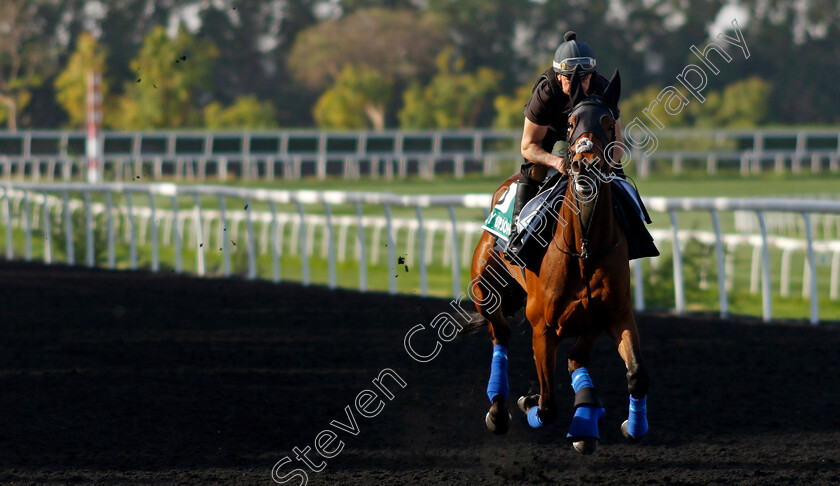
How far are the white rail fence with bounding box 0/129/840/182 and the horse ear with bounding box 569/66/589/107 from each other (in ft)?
103

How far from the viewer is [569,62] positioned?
5.36m

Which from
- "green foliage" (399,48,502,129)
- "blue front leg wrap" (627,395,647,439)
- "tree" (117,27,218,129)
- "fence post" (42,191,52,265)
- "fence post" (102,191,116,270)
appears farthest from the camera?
"green foliage" (399,48,502,129)

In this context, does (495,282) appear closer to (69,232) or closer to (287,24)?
(69,232)

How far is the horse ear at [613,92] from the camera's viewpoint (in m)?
5.17

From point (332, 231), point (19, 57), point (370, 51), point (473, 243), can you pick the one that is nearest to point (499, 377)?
point (332, 231)

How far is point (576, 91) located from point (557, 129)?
61 centimetres

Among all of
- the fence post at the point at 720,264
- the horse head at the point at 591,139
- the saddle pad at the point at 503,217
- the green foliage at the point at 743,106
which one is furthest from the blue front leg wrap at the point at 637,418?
the green foliage at the point at 743,106

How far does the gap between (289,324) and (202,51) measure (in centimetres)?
4279

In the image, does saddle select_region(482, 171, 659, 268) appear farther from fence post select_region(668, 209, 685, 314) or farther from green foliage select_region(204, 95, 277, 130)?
green foliage select_region(204, 95, 277, 130)

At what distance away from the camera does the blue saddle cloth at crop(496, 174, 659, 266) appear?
5379 millimetres

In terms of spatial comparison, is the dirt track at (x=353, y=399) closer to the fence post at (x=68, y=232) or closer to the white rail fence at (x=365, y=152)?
the fence post at (x=68, y=232)

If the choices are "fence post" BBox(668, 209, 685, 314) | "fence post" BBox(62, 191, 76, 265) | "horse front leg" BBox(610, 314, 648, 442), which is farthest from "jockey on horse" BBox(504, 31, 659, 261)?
"fence post" BBox(62, 191, 76, 265)

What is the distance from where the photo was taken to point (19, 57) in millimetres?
54125

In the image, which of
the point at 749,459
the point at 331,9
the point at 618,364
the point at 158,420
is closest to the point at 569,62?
the point at 749,459
